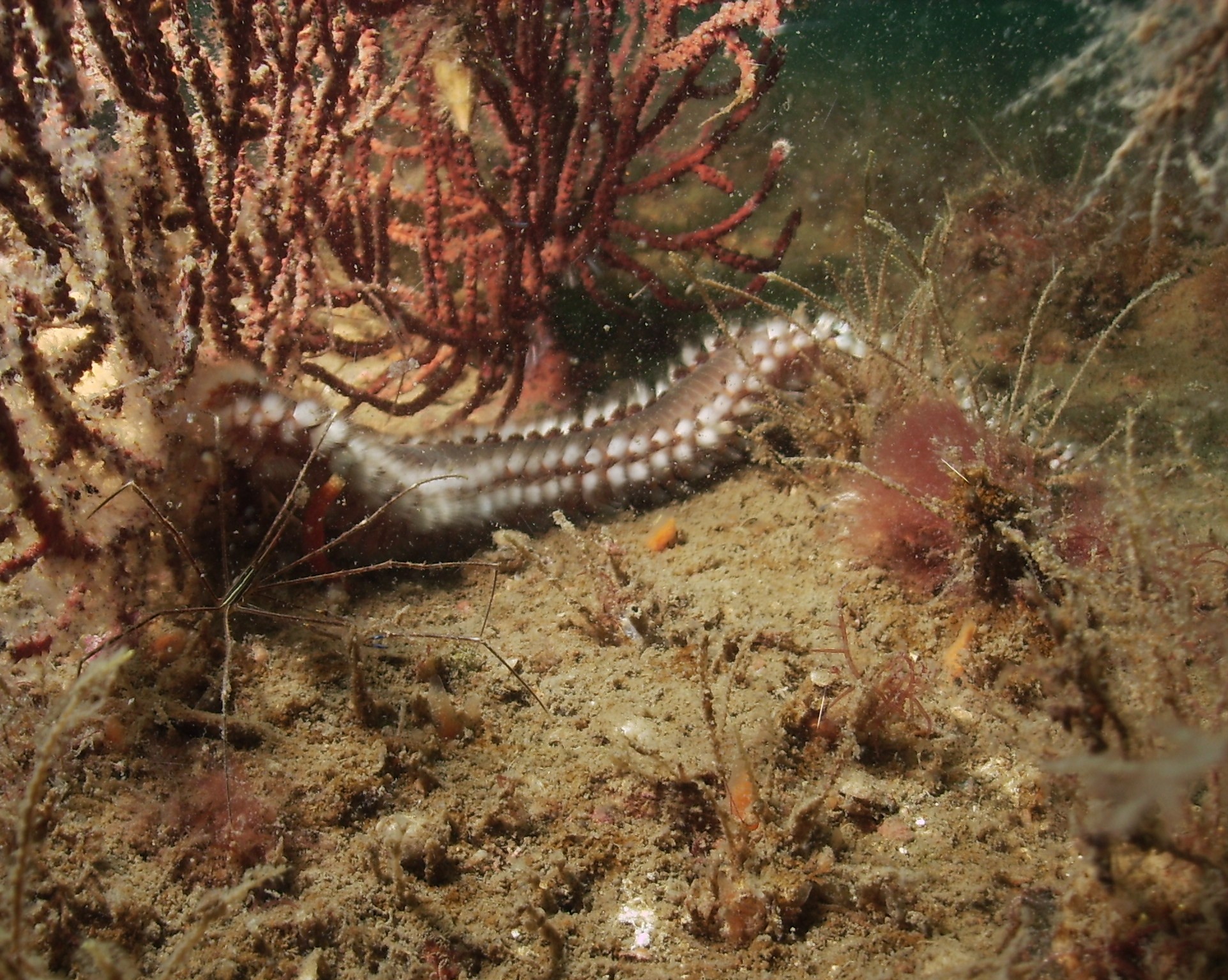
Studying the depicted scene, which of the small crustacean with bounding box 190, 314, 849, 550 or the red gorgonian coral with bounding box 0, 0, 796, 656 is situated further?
the small crustacean with bounding box 190, 314, 849, 550

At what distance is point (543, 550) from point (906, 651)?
6.76 ft

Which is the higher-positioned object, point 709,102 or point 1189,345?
point 709,102

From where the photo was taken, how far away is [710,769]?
7.96ft

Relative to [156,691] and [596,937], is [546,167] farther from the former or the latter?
[596,937]

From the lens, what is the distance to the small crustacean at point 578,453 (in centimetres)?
407

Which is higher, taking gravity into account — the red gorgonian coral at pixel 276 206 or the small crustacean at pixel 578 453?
the red gorgonian coral at pixel 276 206

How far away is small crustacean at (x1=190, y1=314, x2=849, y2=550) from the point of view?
→ 4066 millimetres

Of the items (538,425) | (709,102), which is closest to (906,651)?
(538,425)

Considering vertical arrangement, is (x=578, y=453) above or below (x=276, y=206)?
below

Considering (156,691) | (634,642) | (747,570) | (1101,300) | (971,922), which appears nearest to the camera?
(971,922)

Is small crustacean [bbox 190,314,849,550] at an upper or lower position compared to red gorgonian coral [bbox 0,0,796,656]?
lower

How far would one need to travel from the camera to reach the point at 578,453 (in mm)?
4531

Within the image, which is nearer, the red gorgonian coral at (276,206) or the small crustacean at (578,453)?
the red gorgonian coral at (276,206)

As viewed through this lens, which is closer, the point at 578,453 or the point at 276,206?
the point at 276,206
